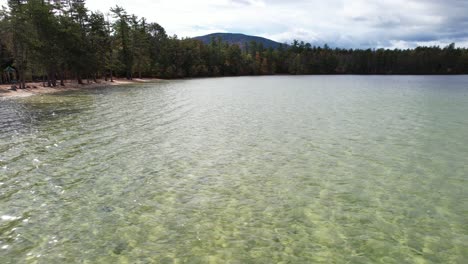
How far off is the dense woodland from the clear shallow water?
4574cm

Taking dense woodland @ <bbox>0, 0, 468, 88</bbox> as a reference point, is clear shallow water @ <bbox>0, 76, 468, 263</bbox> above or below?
below

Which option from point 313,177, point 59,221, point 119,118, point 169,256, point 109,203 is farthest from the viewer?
point 119,118

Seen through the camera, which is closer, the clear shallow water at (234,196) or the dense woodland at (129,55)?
the clear shallow water at (234,196)

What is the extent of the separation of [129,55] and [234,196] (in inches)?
3797

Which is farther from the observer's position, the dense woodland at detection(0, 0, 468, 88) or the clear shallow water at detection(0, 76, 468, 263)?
the dense woodland at detection(0, 0, 468, 88)

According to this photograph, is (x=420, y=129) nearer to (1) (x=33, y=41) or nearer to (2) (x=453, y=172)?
(2) (x=453, y=172)

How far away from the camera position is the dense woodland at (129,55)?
57.7 m

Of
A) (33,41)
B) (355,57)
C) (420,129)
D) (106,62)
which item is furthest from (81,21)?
(355,57)

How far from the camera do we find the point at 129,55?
320ft

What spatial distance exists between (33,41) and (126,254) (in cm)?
6171

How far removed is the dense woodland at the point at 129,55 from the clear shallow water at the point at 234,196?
150 ft

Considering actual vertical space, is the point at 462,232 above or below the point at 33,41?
below

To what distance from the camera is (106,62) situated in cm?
8375

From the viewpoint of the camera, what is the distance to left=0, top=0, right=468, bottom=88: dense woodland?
189 ft
